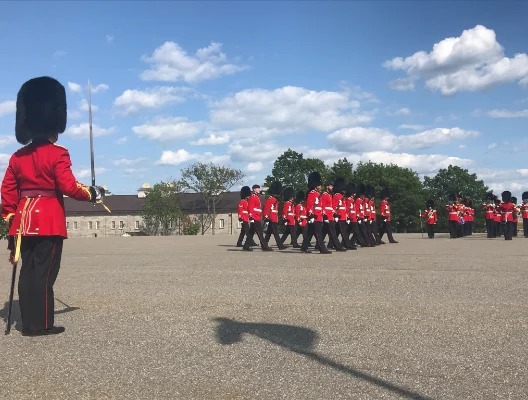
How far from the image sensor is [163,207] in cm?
8906

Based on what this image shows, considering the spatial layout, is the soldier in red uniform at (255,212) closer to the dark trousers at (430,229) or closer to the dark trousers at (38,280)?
the dark trousers at (38,280)

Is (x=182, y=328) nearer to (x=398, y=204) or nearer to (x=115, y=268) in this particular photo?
(x=115, y=268)

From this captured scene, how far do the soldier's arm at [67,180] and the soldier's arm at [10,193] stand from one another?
0.49 meters

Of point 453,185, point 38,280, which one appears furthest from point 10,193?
point 453,185

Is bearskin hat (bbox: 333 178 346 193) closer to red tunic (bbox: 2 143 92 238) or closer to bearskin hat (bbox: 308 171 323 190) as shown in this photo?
bearskin hat (bbox: 308 171 323 190)

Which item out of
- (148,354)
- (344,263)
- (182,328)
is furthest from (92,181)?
(344,263)

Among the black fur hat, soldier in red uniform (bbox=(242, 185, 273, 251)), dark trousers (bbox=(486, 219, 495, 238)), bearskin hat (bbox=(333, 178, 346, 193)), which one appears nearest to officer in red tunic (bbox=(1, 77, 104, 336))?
the black fur hat

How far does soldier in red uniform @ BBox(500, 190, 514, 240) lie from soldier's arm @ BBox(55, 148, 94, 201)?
21319 millimetres

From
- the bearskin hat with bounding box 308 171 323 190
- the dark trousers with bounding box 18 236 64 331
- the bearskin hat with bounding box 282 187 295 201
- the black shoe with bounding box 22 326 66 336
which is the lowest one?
the black shoe with bounding box 22 326 66 336

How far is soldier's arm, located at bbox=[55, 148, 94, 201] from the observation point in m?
6.00

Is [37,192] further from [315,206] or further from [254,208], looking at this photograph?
[254,208]

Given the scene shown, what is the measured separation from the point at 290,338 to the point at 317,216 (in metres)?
10.3

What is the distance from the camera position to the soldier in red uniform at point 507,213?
963 inches

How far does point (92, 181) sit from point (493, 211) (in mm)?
23596
